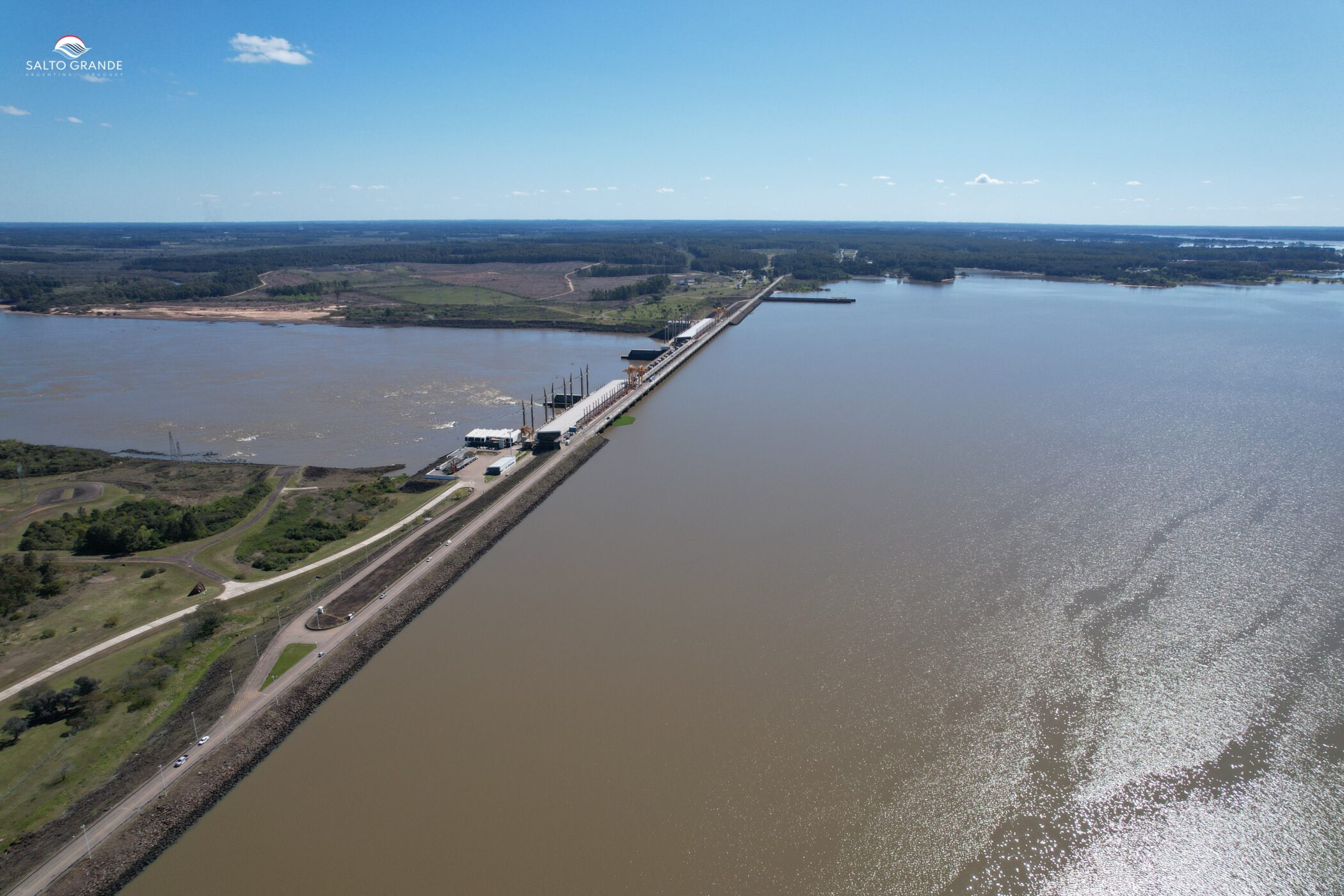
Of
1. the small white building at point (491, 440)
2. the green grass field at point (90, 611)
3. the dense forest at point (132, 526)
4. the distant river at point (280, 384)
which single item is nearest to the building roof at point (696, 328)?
the distant river at point (280, 384)

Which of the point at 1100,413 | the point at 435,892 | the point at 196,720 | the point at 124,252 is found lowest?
the point at 435,892

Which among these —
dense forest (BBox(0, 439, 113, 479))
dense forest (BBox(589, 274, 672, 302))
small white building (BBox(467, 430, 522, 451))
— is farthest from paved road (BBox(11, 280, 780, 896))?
dense forest (BBox(589, 274, 672, 302))

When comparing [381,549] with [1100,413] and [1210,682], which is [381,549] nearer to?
[1210,682]

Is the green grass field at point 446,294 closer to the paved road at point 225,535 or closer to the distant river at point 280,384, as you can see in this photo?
the distant river at point 280,384

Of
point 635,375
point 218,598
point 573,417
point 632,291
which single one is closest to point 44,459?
point 218,598

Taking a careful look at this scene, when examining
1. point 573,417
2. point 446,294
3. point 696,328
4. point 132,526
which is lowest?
point 132,526

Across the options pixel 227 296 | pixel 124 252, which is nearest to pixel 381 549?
pixel 227 296

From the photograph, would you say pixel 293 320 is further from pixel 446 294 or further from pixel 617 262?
pixel 617 262
